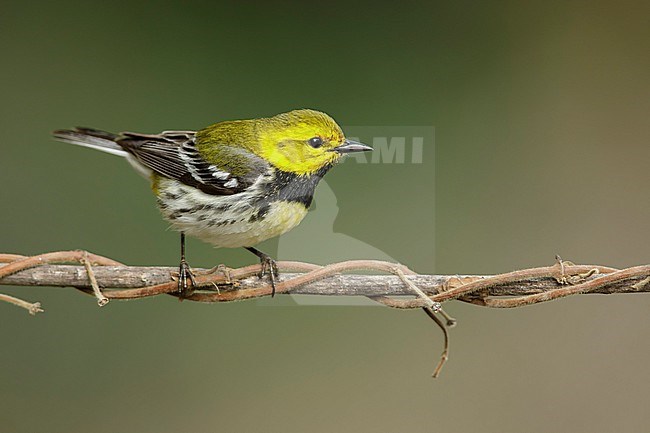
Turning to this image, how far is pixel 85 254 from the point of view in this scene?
776 mm

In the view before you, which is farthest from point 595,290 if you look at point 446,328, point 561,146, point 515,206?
point 561,146

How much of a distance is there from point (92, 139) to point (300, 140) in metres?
0.28

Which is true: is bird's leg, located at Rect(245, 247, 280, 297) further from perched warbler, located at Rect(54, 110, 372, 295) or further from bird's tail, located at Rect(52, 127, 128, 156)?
bird's tail, located at Rect(52, 127, 128, 156)

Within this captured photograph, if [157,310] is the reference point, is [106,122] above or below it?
above

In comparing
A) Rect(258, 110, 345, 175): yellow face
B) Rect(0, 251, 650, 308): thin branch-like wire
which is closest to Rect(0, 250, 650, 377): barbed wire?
Rect(0, 251, 650, 308): thin branch-like wire

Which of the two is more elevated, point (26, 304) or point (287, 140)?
point (287, 140)

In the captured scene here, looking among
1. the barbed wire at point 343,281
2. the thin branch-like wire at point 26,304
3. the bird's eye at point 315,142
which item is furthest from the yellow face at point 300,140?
the thin branch-like wire at point 26,304

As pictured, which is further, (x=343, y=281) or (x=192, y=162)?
(x=192, y=162)

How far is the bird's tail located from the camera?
0.90 metres

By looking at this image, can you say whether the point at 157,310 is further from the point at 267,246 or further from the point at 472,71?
the point at 472,71

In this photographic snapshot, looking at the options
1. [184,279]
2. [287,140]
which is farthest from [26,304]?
[287,140]

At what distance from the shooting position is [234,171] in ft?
2.84

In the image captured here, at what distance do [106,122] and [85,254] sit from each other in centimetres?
37

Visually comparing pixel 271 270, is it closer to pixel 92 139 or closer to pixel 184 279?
pixel 184 279
